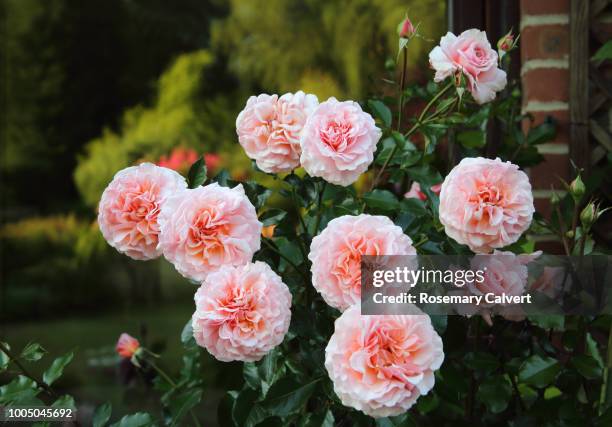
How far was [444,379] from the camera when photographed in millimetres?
982

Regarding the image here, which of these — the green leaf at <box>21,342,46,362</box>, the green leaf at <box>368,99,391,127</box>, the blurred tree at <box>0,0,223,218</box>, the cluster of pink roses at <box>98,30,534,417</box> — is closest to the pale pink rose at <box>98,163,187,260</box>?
the cluster of pink roses at <box>98,30,534,417</box>

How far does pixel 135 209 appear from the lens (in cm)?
91

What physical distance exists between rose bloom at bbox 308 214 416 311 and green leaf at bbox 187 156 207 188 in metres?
0.24

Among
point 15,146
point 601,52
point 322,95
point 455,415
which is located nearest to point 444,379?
Result: point 455,415

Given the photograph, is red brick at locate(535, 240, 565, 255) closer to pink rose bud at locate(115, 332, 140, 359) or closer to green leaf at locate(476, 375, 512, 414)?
green leaf at locate(476, 375, 512, 414)

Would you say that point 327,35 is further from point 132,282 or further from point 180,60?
point 132,282

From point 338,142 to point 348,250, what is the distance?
0.15 metres

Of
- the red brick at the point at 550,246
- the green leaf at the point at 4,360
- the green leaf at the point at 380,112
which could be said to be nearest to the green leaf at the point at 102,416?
the green leaf at the point at 4,360

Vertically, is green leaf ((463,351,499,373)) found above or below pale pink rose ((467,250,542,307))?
below

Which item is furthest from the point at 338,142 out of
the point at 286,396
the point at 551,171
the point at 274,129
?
the point at 551,171

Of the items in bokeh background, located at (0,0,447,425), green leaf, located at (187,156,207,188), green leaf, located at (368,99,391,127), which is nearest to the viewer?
green leaf, located at (187,156,207,188)

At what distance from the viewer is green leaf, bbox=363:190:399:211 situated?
101 centimetres

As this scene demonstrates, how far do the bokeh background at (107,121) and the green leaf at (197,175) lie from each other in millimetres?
1360

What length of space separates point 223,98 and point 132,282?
0.73 metres
